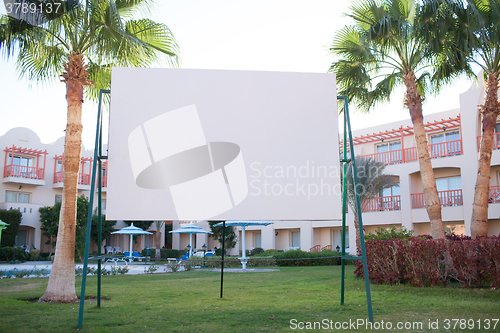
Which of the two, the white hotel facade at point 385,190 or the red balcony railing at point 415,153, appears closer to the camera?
the white hotel facade at point 385,190

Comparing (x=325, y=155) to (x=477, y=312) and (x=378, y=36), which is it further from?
(x=378, y=36)

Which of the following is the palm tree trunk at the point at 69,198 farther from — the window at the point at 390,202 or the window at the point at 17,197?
the window at the point at 17,197

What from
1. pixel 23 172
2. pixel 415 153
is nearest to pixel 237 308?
pixel 415 153

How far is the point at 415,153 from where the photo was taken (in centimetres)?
2375

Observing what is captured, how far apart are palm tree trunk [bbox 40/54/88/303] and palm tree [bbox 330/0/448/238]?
7211mm

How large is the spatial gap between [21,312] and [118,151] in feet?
10.7

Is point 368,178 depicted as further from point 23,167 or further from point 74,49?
point 23,167

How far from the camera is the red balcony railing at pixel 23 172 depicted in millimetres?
Answer: 29016

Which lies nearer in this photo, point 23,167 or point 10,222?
point 10,222

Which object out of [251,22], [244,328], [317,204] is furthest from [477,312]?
[251,22]

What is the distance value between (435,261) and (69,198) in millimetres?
8518

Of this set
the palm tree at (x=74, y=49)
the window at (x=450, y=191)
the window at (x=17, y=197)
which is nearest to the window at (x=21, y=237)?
the window at (x=17, y=197)

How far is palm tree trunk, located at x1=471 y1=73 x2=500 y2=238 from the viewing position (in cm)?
1123

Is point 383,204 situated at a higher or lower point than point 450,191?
lower
